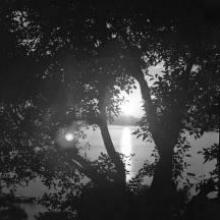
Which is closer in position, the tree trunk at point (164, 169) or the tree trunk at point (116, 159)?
the tree trunk at point (116, 159)

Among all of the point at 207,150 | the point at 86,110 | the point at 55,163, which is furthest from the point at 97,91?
the point at 207,150

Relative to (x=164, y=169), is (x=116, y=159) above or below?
above

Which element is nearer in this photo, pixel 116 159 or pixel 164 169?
pixel 116 159

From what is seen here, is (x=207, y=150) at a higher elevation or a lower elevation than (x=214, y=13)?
lower

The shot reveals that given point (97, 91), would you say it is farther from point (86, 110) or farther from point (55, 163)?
point (55, 163)

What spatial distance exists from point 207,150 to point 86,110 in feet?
19.2

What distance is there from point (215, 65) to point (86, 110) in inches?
195

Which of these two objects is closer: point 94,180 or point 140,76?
point 94,180

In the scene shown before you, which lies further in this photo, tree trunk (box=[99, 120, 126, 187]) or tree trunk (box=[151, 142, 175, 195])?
tree trunk (box=[151, 142, 175, 195])

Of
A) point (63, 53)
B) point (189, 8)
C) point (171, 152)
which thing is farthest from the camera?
point (171, 152)

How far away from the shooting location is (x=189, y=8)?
11.5 meters

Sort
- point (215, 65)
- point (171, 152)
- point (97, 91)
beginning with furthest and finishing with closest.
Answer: point (171, 152) < point (97, 91) < point (215, 65)

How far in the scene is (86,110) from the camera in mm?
13891

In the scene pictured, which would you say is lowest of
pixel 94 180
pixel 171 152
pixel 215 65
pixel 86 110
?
pixel 94 180
